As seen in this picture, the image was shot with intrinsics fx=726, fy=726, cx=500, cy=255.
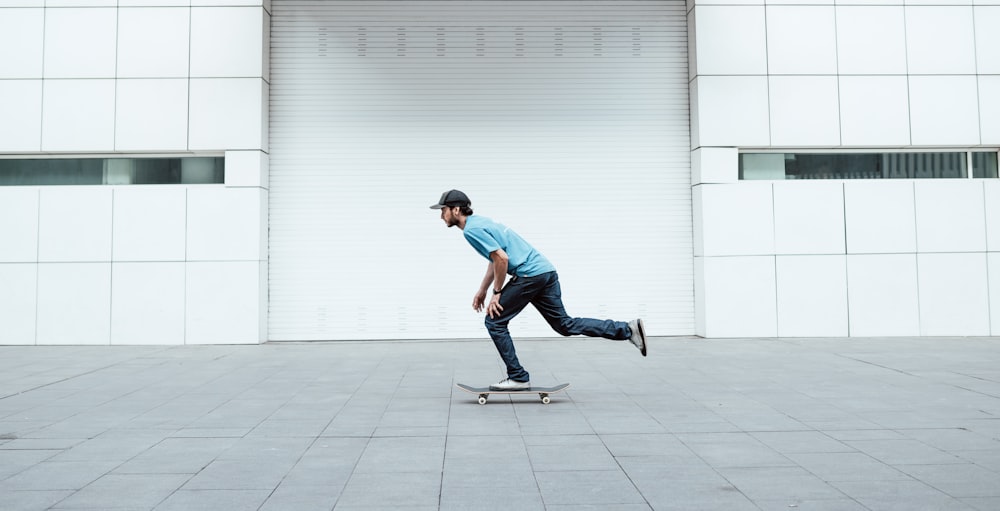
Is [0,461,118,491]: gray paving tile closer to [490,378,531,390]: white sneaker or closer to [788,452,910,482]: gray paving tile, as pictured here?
[490,378,531,390]: white sneaker

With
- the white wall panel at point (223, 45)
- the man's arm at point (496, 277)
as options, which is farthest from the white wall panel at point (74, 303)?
the man's arm at point (496, 277)

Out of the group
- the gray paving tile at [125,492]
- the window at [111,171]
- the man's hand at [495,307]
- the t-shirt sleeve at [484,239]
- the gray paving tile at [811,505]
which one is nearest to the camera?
the gray paving tile at [811,505]

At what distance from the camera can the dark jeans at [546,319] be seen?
6250 mm

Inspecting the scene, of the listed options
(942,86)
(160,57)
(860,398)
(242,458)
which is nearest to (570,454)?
(242,458)

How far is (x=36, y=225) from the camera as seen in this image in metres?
11.6

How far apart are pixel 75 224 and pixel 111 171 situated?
101cm

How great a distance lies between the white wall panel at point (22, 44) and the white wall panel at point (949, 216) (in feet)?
47.7

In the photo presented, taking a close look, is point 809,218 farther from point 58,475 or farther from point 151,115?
point 58,475

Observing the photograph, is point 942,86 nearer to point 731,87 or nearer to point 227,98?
point 731,87

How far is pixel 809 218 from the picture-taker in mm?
11914

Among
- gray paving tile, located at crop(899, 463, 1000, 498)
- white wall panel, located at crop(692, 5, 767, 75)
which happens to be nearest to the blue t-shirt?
gray paving tile, located at crop(899, 463, 1000, 498)

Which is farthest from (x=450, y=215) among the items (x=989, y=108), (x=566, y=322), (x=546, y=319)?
(x=989, y=108)

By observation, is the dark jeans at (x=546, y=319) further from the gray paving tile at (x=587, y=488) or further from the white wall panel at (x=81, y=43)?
the white wall panel at (x=81, y=43)

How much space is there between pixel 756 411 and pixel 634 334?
1.17 meters
